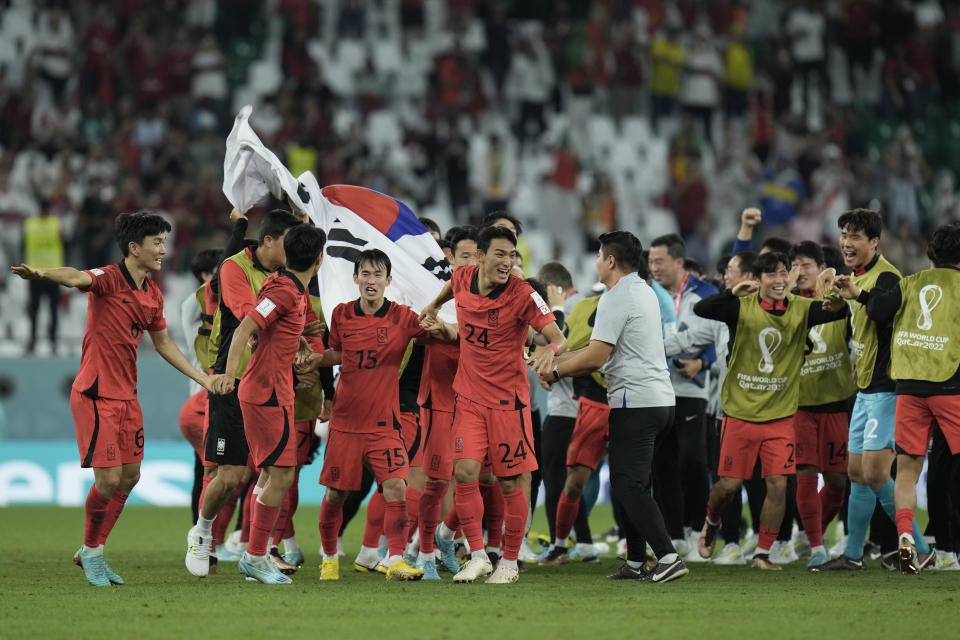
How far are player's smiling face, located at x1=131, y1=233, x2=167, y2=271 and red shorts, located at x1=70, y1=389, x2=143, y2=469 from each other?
0.92 m

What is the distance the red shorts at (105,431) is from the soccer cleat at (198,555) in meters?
0.68

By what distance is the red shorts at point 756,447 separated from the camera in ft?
29.6

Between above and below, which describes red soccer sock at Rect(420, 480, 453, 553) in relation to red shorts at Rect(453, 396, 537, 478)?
below

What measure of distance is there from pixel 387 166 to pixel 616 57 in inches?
226

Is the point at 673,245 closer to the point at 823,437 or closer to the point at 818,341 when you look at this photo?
the point at 818,341

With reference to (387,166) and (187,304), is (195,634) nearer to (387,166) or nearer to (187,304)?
(187,304)

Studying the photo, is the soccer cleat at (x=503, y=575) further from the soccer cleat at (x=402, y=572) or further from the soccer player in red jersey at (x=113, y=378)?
the soccer player in red jersey at (x=113, y=378)

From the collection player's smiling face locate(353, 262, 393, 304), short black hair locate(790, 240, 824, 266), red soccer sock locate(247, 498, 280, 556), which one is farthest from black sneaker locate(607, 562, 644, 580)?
short black hair locate(790, 240, 824, 266)

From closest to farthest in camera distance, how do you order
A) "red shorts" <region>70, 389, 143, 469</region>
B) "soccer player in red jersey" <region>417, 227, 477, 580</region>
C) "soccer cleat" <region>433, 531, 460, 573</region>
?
"red shorts" <region>70, 389, 143, 469</region> → "soccer player in red jersey" <region>417, 227, 477, 580</region> → "soccer cleat" <region>433, 531, 460, 573</region>

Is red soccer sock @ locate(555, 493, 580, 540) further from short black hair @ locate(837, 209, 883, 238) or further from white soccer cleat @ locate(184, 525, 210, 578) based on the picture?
short black hair @ locate(837, 209, 883, 238)

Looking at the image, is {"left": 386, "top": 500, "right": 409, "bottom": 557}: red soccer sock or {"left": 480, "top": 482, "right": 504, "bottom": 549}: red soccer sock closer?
{"left": 386, "top": 500, "right": 409, "bottom": 557}: red soccer sock

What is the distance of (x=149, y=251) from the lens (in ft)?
26.9

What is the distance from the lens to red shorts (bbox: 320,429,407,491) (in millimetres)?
8414

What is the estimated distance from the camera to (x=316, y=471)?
16.1 m
